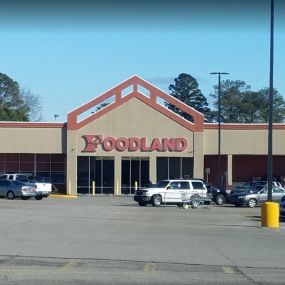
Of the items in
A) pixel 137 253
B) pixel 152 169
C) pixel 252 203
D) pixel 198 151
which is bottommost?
pixel 252 203

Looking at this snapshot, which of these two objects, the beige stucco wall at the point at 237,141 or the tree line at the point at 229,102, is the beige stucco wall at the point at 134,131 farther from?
the tree line at the point at 229,102

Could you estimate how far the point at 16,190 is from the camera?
1853 inches

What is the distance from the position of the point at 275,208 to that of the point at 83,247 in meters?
10.5

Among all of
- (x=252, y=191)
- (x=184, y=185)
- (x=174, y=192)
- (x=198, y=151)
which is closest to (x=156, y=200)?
(x=174, y=192)

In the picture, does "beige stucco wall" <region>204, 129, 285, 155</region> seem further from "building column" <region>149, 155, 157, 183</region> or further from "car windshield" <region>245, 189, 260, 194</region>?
"car windshield" <region>245, 189, 260, 194</region>

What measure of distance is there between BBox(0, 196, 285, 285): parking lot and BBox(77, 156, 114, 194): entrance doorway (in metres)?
35.0

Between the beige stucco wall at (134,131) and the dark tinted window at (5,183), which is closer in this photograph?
the dark tinted window at (5,183)

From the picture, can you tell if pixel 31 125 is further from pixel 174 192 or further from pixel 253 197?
pixel 253 197

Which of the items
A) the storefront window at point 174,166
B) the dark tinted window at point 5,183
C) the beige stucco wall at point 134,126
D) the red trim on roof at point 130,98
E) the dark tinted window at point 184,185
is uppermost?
the red trim on roof at point 130,98

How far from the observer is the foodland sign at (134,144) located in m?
60.1

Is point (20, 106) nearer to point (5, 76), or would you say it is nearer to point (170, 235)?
point (5, 76)

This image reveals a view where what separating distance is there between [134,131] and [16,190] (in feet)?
52.9

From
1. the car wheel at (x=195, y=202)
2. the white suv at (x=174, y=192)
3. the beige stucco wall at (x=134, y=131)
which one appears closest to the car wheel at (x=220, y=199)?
the white suv at (x=174, y=192)

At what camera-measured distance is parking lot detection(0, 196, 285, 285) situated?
1177cm
